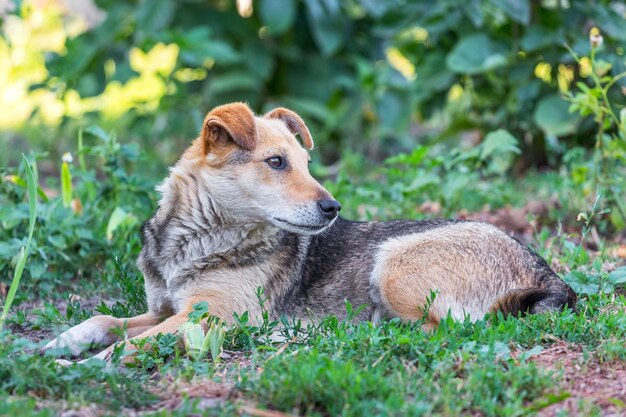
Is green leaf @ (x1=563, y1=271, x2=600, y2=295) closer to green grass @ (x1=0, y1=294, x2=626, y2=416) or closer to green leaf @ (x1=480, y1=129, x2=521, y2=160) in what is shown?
green grass @ (x1=0, y1=294, x2=626, y2=416)

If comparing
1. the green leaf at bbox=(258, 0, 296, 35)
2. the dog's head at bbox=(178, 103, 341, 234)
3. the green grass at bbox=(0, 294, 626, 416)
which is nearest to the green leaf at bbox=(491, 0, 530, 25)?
the green leaf at bbox=(258, 0, 296, 35)

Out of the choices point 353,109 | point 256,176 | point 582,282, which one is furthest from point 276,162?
point 353,109

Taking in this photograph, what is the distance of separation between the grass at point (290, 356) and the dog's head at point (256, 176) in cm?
60

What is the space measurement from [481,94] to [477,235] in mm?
4101

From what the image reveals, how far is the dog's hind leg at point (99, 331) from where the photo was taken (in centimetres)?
419

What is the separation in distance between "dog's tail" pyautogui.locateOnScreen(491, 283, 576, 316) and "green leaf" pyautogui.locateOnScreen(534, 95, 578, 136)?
3224mm

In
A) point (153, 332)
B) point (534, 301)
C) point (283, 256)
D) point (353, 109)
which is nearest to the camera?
point (153, 332)

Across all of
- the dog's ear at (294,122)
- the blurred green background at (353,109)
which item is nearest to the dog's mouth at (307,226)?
the dog's ear at (294,122)

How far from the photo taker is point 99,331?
14.7ft

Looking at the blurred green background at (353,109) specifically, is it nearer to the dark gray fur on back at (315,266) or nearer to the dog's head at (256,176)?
the dark gray fur on back at (315,266)

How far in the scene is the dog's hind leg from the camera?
165 inches

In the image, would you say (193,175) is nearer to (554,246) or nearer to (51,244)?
(51,244)

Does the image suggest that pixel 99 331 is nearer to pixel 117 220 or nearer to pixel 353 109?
pixel 117 220

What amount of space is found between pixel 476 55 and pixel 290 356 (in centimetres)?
499
